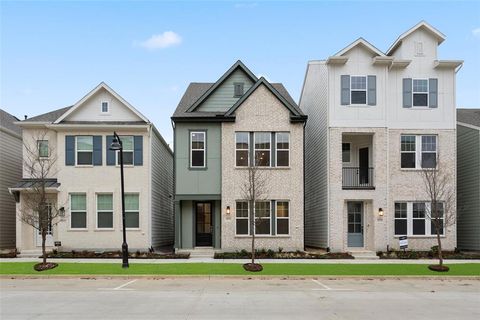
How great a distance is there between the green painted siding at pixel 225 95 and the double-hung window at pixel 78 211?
7.93m

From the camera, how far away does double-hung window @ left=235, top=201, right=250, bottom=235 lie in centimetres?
2470

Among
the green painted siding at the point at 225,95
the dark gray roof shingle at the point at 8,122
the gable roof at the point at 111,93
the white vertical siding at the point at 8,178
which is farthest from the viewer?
the dark gray roof shingle at the point at 8,122

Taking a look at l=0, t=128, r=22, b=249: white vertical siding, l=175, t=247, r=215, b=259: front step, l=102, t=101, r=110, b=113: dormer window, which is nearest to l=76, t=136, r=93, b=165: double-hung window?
l=102, t=101, r=110, b=113: dormer window

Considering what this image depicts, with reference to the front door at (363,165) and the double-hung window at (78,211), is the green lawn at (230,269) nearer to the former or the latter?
the double-hung window at (78,211)

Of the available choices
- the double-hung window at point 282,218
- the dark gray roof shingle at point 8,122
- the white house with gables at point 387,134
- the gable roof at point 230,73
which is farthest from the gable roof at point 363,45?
the dark gray roof shingle at point 8,122

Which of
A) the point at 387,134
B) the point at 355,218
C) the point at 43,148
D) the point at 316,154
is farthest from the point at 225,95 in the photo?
the point at 43,148

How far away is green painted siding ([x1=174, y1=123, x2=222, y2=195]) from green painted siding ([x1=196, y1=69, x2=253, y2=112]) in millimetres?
1215

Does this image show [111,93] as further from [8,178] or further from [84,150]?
[8,178]

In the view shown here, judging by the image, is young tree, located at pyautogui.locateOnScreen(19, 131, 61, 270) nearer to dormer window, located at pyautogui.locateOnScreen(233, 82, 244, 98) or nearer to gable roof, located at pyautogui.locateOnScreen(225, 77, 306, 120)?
gable roof, located at pyautogui.locateOnScreen(225, 77, 306, 120)

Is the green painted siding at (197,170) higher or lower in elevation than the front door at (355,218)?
higher

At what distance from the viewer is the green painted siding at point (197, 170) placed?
24828mm
